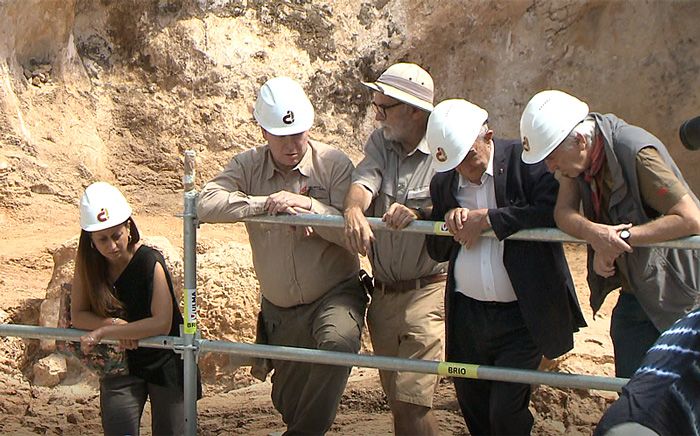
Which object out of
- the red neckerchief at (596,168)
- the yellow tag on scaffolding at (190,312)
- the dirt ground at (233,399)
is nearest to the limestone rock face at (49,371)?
the dirt ground at (233,399)

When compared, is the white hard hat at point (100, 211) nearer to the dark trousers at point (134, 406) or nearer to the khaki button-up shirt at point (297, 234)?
the khaki button-up shirt at point (297, 234)

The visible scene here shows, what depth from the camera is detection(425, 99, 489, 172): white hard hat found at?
479cm

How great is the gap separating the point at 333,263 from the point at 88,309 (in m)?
1.22

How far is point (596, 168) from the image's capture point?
Answer: 14.8 ft

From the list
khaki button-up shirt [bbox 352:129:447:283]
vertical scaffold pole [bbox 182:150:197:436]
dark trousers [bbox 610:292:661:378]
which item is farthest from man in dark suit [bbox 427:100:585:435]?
vertical scaffold pole [bbox 182:150:197:436]

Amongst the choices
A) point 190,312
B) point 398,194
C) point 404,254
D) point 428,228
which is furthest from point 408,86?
point 190,312

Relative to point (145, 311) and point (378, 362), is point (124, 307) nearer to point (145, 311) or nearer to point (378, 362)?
point (145, 311)

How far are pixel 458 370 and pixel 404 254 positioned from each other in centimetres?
87

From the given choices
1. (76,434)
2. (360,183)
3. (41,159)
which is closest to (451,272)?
(360,183)

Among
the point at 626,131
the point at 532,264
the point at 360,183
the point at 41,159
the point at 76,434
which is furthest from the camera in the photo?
the point at 41,159

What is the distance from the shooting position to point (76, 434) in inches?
294

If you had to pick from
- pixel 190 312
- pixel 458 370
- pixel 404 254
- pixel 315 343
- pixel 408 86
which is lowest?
pixel 458 370

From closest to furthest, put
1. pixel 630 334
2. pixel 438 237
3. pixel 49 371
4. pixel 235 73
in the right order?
pixel 630 334
pixel 438 237
pixel 49 371
pixel 235 73

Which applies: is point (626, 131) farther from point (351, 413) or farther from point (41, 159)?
point (41, 159)
